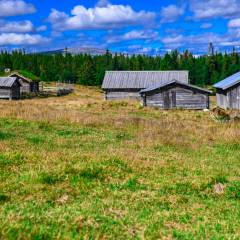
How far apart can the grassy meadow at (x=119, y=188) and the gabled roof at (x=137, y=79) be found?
138 ft

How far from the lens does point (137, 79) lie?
6244 cm

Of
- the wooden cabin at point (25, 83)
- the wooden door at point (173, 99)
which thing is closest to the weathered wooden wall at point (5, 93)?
the wooden cabin at point (25, 83)

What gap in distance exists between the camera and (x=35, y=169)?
11.9 metres

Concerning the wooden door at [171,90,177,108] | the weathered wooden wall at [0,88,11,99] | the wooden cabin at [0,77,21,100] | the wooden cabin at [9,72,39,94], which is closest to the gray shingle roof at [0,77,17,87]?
the wooden cabin at [0,77,21,100]

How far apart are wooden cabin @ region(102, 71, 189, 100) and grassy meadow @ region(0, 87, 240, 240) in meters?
42.0

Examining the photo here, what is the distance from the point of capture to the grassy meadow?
775 cm

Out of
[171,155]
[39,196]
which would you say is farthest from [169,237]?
[171,155]

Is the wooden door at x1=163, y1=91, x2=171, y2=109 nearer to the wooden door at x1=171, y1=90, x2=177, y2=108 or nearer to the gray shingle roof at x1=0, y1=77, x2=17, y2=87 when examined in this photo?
the wooden door at x1=171, y1=90, x2=177, y2=108

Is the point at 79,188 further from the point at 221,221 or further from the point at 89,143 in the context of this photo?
the point at 89,143

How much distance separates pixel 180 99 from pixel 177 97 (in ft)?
1.27

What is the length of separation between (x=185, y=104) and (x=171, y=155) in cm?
3410

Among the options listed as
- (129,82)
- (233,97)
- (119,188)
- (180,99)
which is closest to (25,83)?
(129,82)

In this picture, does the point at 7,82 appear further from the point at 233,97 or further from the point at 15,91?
the point at 233,97

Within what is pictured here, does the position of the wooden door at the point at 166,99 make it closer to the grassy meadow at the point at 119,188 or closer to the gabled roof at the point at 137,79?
the gabled roof at the point at 137,79
